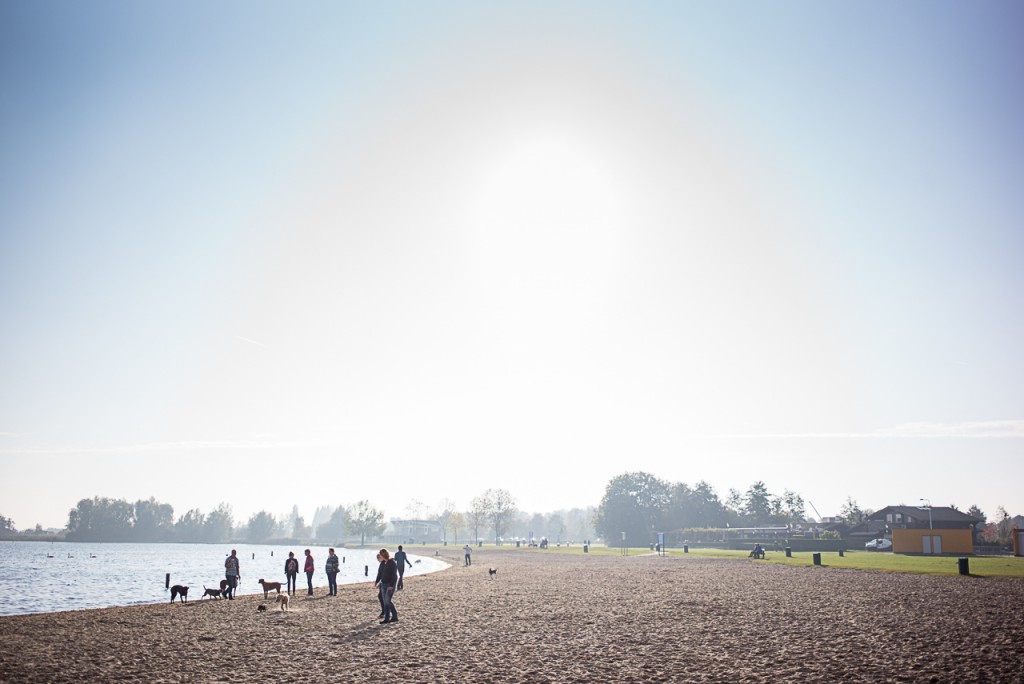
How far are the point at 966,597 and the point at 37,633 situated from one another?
35.2 m

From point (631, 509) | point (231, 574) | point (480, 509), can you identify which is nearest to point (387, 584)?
point (231, 574)

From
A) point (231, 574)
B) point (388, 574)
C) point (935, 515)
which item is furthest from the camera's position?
point (935, 515)

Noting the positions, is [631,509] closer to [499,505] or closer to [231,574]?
[499,505]

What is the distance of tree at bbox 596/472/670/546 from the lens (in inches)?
5802

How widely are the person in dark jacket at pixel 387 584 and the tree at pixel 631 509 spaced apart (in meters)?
127

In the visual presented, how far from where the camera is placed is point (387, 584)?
23.1 m

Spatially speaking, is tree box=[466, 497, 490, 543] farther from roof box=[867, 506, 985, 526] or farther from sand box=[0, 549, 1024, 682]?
sand box=[0, 549, 1024, 682]

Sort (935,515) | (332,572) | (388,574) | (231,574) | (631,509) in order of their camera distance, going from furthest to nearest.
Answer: (631,509) → (935,515) → (332,572) → (231,574) → (388,574)

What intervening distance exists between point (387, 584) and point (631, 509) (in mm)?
133388

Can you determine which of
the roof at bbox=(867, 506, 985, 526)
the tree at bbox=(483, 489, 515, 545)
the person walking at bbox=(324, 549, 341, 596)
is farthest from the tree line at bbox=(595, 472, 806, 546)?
the person walking at bbox=(324, 549, 341, 596)

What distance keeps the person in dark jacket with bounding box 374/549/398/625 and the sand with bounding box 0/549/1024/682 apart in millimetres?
810

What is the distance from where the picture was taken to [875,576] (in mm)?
40188

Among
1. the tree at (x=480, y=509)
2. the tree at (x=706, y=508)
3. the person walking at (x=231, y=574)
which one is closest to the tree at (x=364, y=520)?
the tree at (x=480, y=509)

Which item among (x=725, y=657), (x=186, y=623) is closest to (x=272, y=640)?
(x=186, y=623)
